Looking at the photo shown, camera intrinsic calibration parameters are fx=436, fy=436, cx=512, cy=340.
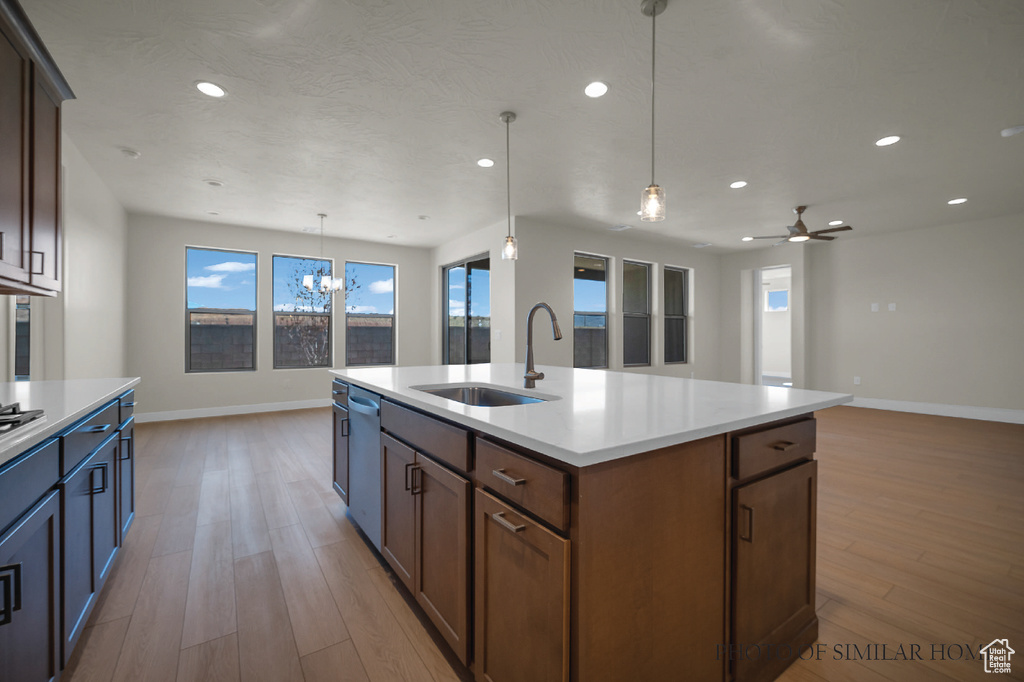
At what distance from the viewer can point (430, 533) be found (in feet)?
5.13

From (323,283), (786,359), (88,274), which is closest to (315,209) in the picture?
(323,283)

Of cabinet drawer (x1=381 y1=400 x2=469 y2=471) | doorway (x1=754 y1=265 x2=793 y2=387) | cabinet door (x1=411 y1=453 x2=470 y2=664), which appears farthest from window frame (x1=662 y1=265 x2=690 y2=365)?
cabinet door (x1=411 y1=453 x2=470 y2=664)

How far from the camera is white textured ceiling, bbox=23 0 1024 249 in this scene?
2080 millimetres

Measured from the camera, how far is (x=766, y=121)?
3088 millimetres

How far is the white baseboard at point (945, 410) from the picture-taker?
556 centimetres

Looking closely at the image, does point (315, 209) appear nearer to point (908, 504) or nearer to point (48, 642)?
point (48, 642)

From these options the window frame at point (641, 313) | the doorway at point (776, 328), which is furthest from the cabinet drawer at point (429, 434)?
the doorway at point (776, 328)

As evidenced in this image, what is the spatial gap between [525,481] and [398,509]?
0.98 meters

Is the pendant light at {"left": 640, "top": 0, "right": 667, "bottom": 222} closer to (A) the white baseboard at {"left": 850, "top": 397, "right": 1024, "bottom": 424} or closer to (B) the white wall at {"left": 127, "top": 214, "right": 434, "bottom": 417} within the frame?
(A) the white baseboard at {"left": 850, "top": 397, "right": 1024, "bottom": 424}

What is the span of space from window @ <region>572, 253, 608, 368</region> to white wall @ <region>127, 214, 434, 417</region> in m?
3.43

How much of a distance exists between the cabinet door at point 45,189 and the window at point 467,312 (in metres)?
4.80

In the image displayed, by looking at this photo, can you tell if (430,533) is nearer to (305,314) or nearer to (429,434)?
(429,434)

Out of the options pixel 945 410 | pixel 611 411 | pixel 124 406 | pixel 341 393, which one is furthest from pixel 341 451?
pixel 945 410

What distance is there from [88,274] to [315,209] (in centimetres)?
219
